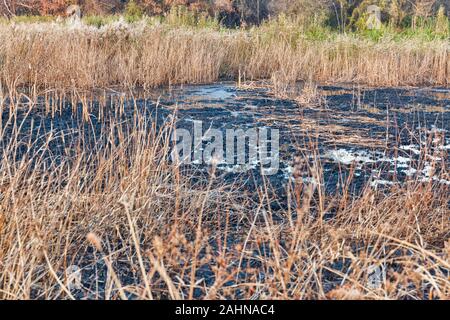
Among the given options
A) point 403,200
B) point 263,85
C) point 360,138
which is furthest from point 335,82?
point 403,200

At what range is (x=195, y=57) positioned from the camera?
8578 mm

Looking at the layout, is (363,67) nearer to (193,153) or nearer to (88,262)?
(193,153)

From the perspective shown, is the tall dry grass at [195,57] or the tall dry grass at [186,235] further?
the tall dry grass at [195,57]

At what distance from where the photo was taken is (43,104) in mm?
6281

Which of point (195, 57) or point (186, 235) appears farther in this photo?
point (195, 57)

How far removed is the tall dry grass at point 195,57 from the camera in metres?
7.24

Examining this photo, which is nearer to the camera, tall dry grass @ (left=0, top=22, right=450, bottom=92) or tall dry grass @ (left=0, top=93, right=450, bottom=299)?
tall dry grass @ (left=0, top=93, right=450, bottom=299)

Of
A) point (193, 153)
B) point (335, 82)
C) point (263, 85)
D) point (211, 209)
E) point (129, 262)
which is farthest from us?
point (335, 82)

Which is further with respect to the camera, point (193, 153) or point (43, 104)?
point (43, 104)

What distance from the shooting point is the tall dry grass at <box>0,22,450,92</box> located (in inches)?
285

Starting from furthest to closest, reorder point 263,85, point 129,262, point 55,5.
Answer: point 55,5, point 263,85, point 129,262

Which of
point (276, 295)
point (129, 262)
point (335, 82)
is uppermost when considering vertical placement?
point (276, 295)
